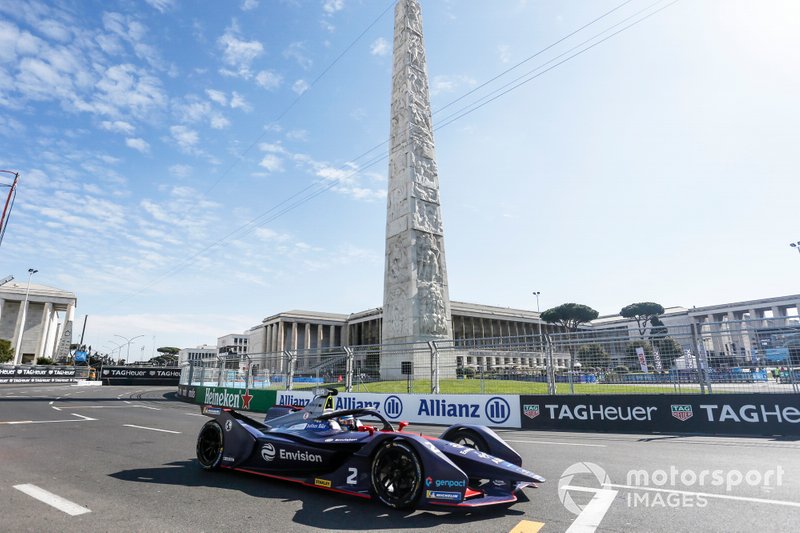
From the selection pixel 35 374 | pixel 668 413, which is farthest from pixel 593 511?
pixel 35 374

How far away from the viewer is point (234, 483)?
5301 millimetres

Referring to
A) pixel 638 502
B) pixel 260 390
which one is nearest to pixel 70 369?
pixel 260 390

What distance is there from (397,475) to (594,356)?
1073 centimetres

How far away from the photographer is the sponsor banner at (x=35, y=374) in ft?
148

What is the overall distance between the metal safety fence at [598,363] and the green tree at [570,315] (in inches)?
2777

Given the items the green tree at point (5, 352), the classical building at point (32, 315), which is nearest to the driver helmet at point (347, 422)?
Answer: the green tree at point (5, 352)

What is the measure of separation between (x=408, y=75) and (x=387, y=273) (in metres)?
12.4

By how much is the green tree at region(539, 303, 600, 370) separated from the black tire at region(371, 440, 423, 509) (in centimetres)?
8369

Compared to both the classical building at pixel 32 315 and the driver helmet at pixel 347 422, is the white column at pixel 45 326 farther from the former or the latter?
the driver helmet at pixel 347 422

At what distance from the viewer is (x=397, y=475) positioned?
434cm

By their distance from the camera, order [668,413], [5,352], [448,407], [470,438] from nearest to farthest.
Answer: [470,438] → [668,413] → [448,407] → [5,352]

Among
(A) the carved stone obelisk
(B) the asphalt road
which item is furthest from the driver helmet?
(A) the carved stone obelisk

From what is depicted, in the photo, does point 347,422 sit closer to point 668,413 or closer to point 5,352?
point 668,413

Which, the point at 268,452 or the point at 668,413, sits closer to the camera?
the point at 268,452
